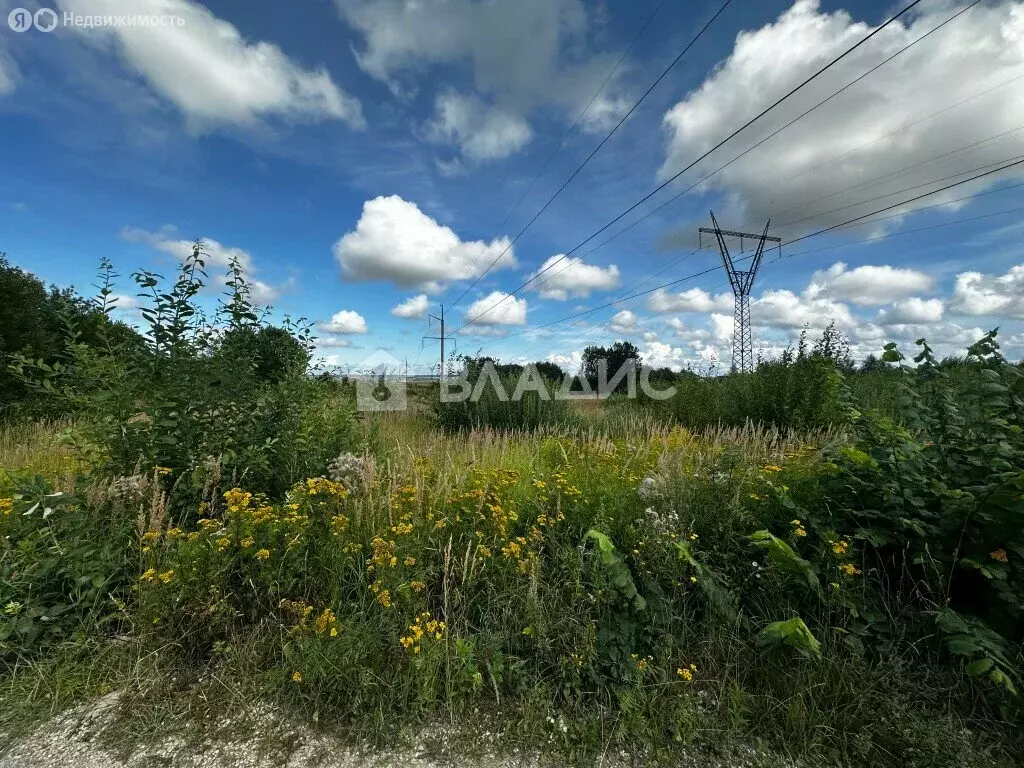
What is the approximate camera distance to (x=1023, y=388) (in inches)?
103

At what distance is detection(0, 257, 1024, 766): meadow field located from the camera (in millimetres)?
1862

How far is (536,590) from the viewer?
2312mm

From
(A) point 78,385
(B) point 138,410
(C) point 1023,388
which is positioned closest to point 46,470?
(A) point 78,385

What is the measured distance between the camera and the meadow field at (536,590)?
6.11 feet

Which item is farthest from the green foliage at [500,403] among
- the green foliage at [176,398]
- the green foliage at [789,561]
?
the green foliage at [789,561]

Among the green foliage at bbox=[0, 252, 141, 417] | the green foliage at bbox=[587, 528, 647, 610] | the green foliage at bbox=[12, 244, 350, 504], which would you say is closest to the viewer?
the green foliage at bbox=[587, 528, 647, 610]

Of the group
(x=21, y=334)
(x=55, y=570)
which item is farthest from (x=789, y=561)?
(x=21, y=334)

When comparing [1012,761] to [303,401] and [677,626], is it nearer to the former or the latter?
[677,626]

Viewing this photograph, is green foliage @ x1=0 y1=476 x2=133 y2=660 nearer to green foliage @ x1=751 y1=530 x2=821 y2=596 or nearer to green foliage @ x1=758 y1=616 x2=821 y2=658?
green foliage @ x1=758 y1=616 x2=821 y2=658

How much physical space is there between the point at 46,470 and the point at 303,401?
259 cm

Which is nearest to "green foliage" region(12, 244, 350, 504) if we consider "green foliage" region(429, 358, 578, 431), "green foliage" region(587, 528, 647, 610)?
"green foliage" region(587, 528, 647, 610)

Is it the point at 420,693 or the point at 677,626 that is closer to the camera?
the point at 420,693

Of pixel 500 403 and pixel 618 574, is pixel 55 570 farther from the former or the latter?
pixel 500 403

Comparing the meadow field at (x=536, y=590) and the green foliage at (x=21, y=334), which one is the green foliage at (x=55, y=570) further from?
the green foliage at (x=21, y=334)
